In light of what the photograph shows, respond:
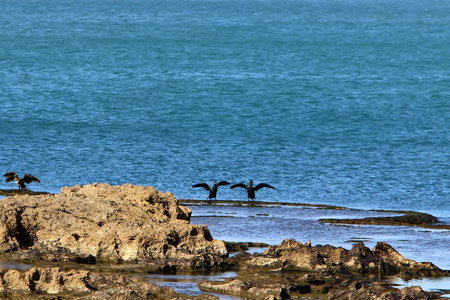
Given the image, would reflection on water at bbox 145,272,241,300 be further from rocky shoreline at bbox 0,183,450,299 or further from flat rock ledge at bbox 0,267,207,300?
flat rock ledge at bbox 0,267,207,300

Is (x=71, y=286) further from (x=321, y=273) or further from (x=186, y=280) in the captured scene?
(x=321, y=273)

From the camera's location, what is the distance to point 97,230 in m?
18.6

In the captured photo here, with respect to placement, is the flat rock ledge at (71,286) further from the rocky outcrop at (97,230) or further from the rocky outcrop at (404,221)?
the rocky outcrop at (404,221)

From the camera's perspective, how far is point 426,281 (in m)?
17.5

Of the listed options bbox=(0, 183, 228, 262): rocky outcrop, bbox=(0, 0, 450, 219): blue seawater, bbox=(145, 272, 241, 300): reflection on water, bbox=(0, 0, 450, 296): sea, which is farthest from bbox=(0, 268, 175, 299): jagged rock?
bbox=(0, 0, 450, 219): blue seawater

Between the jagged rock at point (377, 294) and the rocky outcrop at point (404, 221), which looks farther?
the rocky outcrop at point (404, 221)

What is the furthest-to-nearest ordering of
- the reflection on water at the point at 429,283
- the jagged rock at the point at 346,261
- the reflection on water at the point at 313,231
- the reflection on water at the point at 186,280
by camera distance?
the reflection on water at the point at 313,231 < the jagged rock at the point at 346,261 < the reflection on water at the point at 429,283 < the reflection on water at the point at 186,280

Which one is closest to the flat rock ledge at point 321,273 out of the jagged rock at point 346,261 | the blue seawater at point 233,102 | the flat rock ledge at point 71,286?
the jagged rock at point 346,261

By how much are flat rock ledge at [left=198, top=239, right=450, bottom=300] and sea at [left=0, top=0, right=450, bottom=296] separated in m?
2.59

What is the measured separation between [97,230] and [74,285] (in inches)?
125

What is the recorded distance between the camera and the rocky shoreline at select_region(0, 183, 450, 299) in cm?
1547

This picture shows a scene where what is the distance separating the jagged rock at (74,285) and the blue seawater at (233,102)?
20422 mm

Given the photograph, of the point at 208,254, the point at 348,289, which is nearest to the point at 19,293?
the point at 208,254

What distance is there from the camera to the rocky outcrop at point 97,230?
1809 cm
